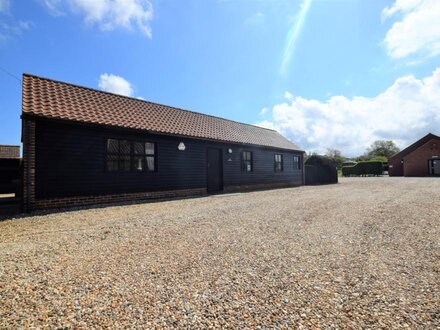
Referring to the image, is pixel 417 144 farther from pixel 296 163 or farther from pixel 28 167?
pixel 28 167

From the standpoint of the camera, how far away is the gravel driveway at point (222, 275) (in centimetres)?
210

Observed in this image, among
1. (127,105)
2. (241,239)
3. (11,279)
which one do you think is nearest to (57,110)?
(127,105)

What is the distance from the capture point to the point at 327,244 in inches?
160

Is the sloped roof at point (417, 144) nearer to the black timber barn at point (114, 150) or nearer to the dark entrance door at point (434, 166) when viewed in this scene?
the dark entrance door at point (434, 166)

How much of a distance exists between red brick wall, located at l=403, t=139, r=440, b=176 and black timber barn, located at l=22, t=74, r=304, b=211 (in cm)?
3141

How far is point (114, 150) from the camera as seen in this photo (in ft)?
30.7

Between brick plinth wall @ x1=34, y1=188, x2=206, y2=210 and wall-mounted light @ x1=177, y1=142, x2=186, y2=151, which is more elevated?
wall-mounted light @ x1=177, y1=142, x2=186, y2=151

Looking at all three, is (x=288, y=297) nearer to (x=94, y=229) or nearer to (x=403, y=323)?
(x=403, y=323)

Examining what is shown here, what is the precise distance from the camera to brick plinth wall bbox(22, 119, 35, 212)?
7.20m

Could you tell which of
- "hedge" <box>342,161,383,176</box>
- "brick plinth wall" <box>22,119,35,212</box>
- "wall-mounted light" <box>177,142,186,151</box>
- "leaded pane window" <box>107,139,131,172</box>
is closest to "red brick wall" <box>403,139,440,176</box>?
"hedge" <box>342,161,383,176</box>

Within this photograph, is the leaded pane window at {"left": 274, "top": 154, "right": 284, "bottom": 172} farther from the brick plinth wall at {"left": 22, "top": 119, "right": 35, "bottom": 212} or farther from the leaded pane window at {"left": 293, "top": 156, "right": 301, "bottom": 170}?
the brick plinth wall at {"left": 22, "top": 119, "right": 35, "bottom": 212}

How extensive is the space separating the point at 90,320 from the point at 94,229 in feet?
11.4

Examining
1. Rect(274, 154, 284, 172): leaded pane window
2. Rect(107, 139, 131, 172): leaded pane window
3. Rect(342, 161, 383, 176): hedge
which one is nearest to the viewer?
Rect(107, 139, 131, 172): leaded pane window

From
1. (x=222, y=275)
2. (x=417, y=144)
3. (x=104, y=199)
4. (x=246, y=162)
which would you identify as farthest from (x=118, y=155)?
(x=417, y=144)
